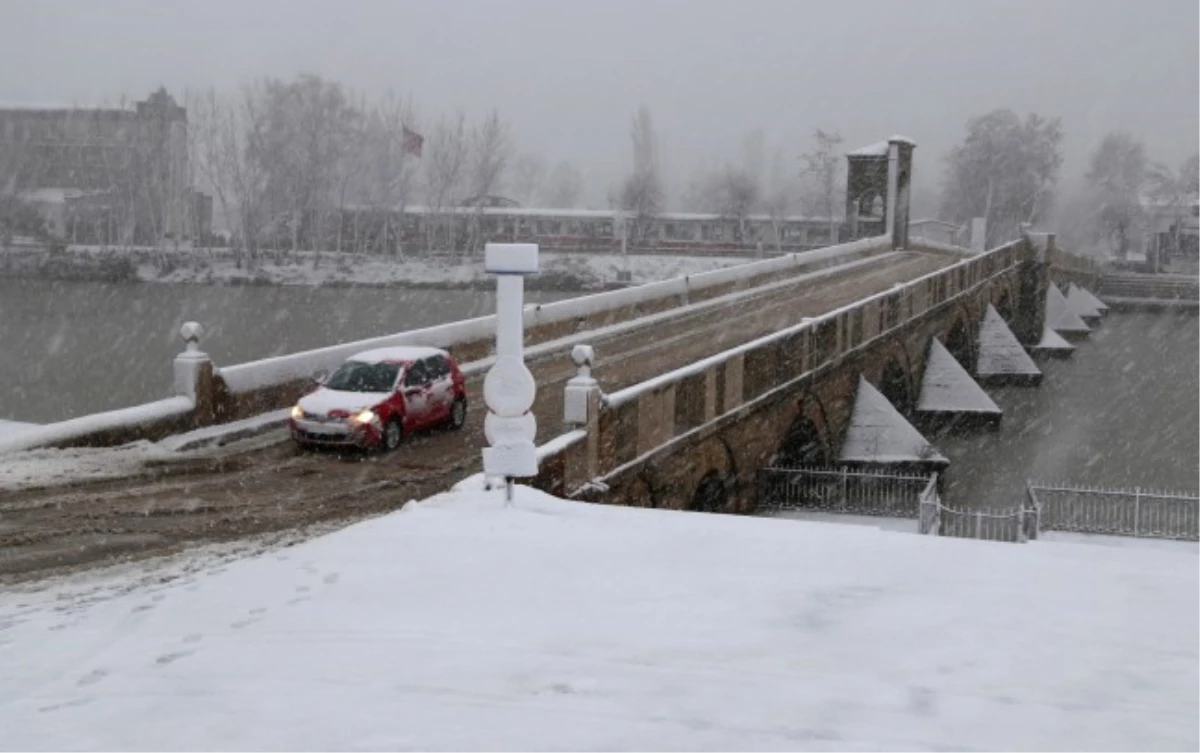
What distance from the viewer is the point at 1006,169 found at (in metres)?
103

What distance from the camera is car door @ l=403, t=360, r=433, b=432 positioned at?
1673 centimetres

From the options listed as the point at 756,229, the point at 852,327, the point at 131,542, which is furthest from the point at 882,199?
the point at 131,542

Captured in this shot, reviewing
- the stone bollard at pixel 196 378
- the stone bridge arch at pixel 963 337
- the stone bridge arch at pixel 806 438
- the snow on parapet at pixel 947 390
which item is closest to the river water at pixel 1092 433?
the snow on parapet at pixel 947 390

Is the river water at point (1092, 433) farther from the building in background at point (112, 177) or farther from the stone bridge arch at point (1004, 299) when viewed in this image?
the building in background at point (112, 177)

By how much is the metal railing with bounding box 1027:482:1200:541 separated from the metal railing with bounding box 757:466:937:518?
2.25m

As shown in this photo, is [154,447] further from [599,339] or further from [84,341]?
[84,341]

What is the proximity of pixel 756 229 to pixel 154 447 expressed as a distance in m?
102

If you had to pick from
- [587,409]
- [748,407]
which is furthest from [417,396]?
[748,407]

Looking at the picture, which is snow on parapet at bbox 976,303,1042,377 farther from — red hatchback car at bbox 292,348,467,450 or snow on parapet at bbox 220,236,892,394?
red hatchback car at bbox 292,348,467,450

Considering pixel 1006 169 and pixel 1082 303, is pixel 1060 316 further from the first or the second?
pixel 1006 169

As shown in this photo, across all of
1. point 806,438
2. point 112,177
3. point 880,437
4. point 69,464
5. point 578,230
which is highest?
A: point 112,177

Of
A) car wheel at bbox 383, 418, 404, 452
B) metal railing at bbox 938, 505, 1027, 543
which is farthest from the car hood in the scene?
metal railing at bbox 938, 505, 1027, 543

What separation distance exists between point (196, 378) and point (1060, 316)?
62730mm

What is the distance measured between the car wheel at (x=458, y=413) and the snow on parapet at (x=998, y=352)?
120ft
